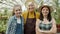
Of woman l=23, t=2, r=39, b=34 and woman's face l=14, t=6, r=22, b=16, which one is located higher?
woman's face l=14, t=6, r=22, b=16

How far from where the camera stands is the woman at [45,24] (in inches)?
163

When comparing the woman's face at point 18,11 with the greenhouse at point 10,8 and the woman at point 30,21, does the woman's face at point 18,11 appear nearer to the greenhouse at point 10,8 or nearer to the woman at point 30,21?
the woman at point 30,21

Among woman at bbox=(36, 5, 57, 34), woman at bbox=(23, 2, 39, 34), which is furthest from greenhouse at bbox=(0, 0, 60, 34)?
woman at bbox=(36, 5, 57, 34)

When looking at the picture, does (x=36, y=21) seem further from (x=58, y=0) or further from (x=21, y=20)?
(x=58, y=0)

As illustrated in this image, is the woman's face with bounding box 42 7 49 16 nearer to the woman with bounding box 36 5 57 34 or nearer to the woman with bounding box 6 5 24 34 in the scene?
the woman with bounding box 36 5 57 34

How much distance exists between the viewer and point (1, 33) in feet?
18.2

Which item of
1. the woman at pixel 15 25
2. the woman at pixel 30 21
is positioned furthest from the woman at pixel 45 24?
the woman at pixel 15 25

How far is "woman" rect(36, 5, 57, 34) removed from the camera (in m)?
4.14

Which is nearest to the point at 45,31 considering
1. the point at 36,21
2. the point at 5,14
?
the point at 36,21

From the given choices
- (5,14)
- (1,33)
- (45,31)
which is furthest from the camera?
(5,14)

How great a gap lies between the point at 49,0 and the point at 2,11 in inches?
47.1

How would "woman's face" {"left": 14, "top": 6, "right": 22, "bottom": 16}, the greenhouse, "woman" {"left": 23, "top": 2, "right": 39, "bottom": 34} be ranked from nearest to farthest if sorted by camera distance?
"woman's face" {"left": 14, "top": 6, "right": 22, "bottom": 16} < "woman" {"left": 23, "top": 2, "right": 39, "bottom": 34} < the greenhouse

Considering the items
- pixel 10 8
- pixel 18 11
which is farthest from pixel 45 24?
pixel 10 8

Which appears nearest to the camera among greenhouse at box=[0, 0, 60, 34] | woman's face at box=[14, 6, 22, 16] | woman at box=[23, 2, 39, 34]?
woman's face at box=[14, 6, 22, 16]
